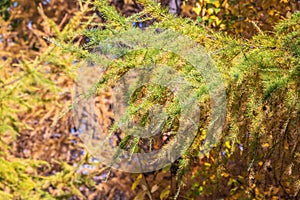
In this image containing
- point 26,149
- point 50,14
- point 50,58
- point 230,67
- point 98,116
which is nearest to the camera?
point 230,67

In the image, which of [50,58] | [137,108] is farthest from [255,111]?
[50,58]

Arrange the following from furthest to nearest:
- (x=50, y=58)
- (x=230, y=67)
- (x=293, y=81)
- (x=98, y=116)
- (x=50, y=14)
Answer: (x=50, y=14) < (x=98, y=116) < (x=50, y=58) < (x=230, y=67) < (x=293, y=81)

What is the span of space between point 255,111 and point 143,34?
50cm

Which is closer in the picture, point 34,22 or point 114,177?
point 114,177

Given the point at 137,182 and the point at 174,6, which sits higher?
the point at 174,6

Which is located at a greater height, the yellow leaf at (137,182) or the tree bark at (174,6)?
the tree bark at (174,6)

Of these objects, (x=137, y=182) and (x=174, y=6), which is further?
(x=174, y=6)

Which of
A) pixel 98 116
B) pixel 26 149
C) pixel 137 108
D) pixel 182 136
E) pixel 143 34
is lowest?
pixel 26 149

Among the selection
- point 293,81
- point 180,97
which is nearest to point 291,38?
point 293,81

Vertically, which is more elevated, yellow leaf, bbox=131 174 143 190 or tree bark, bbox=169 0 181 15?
tree bark, bbox=169 0 181 15

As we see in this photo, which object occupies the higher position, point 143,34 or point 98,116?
point 143,34

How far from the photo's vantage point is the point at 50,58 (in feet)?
17.1

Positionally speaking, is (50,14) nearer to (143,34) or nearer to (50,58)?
(50,58)

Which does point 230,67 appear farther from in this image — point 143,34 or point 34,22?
point 34,22
